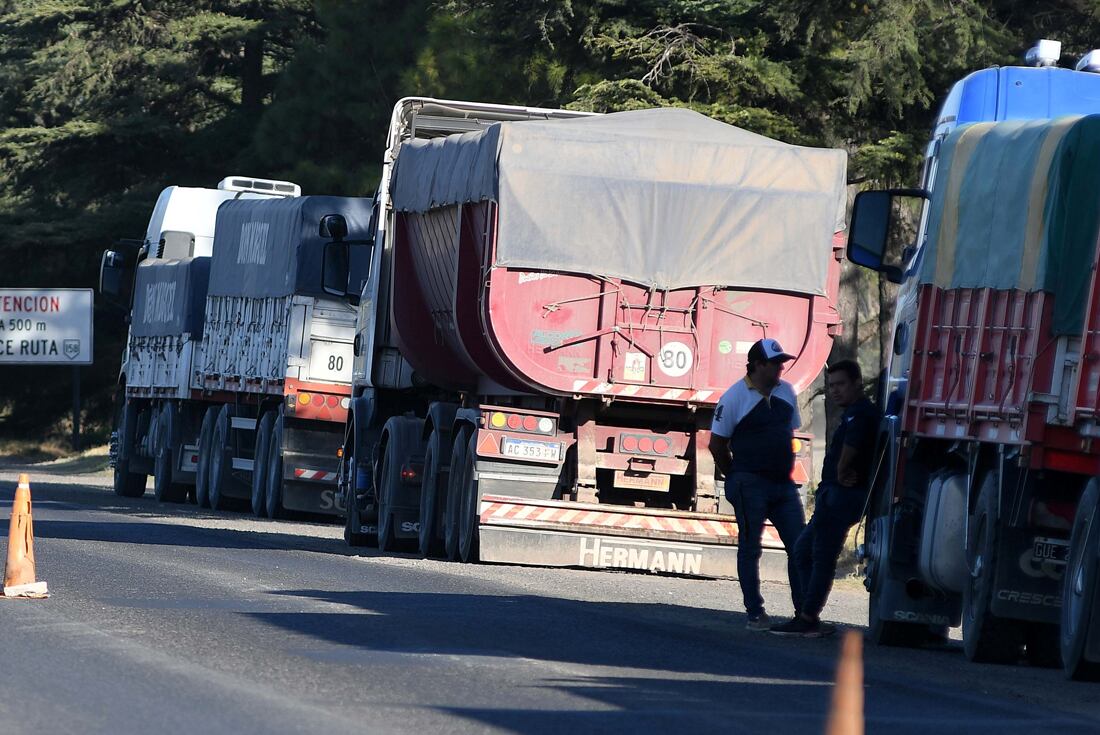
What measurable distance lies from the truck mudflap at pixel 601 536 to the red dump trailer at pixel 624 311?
0.05 feet

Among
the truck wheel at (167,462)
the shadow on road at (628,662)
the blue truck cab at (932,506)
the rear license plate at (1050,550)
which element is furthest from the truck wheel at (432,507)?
the truck wheel at (167,462)

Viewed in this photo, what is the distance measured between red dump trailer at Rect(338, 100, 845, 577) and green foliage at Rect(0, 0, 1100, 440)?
6340 millimetres

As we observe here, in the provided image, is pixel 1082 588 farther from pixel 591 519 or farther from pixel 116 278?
pixel 116 278

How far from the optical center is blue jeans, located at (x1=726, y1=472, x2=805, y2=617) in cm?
1331

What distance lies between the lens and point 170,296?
32.2m

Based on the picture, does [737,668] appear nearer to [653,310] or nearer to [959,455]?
[959,455]

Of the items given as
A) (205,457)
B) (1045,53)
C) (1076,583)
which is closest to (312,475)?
(205,457)

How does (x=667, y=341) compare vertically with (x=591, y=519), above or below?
above

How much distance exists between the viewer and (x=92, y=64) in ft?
164

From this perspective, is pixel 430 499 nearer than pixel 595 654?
No

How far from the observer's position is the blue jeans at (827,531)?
42.5 ft

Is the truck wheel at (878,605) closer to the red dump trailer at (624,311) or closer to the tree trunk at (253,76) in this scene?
the red dump trailer at (624,311)

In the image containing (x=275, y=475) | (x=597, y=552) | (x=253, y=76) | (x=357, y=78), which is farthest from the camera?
(x=253, y=76)

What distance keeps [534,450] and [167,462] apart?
1540 cm
